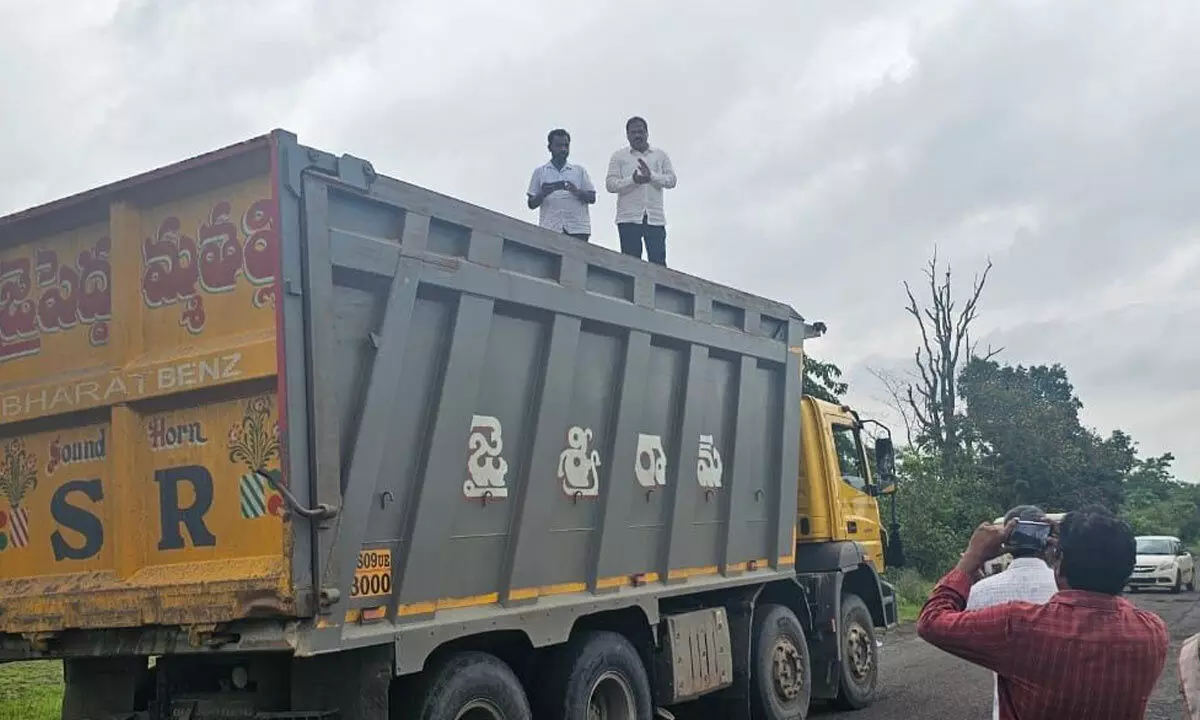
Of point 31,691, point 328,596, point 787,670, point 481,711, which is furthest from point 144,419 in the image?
point 787,670

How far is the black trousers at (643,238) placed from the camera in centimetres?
899

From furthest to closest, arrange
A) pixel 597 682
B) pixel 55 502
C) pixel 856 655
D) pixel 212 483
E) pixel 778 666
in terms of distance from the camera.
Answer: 1. pixel 856 655
2. pixel 778 666
3. pixel 597 682
4. pixel 55 502
5. pixel 212 483

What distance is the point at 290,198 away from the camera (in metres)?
4.61

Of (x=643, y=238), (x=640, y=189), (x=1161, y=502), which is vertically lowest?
→ (x=1161, y=502)

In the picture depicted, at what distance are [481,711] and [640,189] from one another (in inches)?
188

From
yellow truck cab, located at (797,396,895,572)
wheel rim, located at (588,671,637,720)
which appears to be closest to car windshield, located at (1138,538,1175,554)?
yellow truck cab, located at (797,396,895,572)

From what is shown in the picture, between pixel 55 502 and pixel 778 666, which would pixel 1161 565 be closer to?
pixel 778 666

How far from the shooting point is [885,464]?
10227 millimetres

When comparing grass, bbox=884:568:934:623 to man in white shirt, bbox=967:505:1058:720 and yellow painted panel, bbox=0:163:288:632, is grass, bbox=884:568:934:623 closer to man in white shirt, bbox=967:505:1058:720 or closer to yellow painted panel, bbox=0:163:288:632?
yellow painted panel, bbox=0:163:288:632

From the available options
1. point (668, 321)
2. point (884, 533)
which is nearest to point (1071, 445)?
point (884, 533)

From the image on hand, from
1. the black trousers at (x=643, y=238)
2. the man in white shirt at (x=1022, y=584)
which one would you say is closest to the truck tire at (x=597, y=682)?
the man in white shirt at (x=1022, y=584)

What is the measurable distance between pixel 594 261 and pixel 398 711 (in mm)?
2683

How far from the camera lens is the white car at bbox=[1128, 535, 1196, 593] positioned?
23.2 meters

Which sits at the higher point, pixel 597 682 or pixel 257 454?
pixel 257 454
